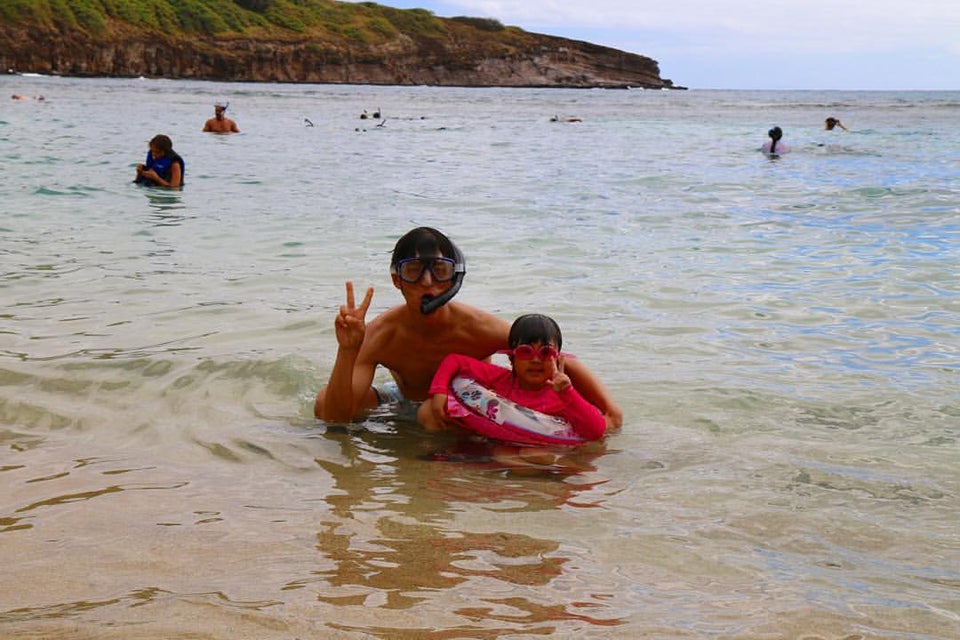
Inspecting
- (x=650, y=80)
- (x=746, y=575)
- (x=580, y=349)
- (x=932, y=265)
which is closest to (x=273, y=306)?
(x=580, y=349)

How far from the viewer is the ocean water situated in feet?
10.4

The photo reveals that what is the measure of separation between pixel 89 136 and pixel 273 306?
18256 millimetres

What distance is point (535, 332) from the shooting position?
4754 millimetres

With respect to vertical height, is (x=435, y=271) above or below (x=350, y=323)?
above

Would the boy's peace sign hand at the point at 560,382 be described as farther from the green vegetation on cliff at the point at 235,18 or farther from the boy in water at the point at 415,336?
Result: the green vegetation on cliff at the point at 235,18

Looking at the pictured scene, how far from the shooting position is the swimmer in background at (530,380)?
15.7 ft

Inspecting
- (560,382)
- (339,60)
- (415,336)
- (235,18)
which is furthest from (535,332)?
(235,18)

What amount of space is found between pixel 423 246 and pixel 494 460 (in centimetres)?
106

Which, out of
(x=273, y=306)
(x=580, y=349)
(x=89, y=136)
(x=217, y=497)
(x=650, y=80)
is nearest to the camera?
(x=217, y=497)

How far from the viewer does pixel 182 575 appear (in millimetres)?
3309

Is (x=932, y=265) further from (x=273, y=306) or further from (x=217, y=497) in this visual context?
(x=217, y=497)

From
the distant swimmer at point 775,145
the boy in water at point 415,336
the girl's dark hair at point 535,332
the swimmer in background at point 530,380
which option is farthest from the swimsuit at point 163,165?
the distant swimmer at point 775,145

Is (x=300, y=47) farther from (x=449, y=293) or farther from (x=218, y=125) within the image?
(x=449, y=293)

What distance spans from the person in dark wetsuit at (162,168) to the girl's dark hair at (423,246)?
1134 cm
